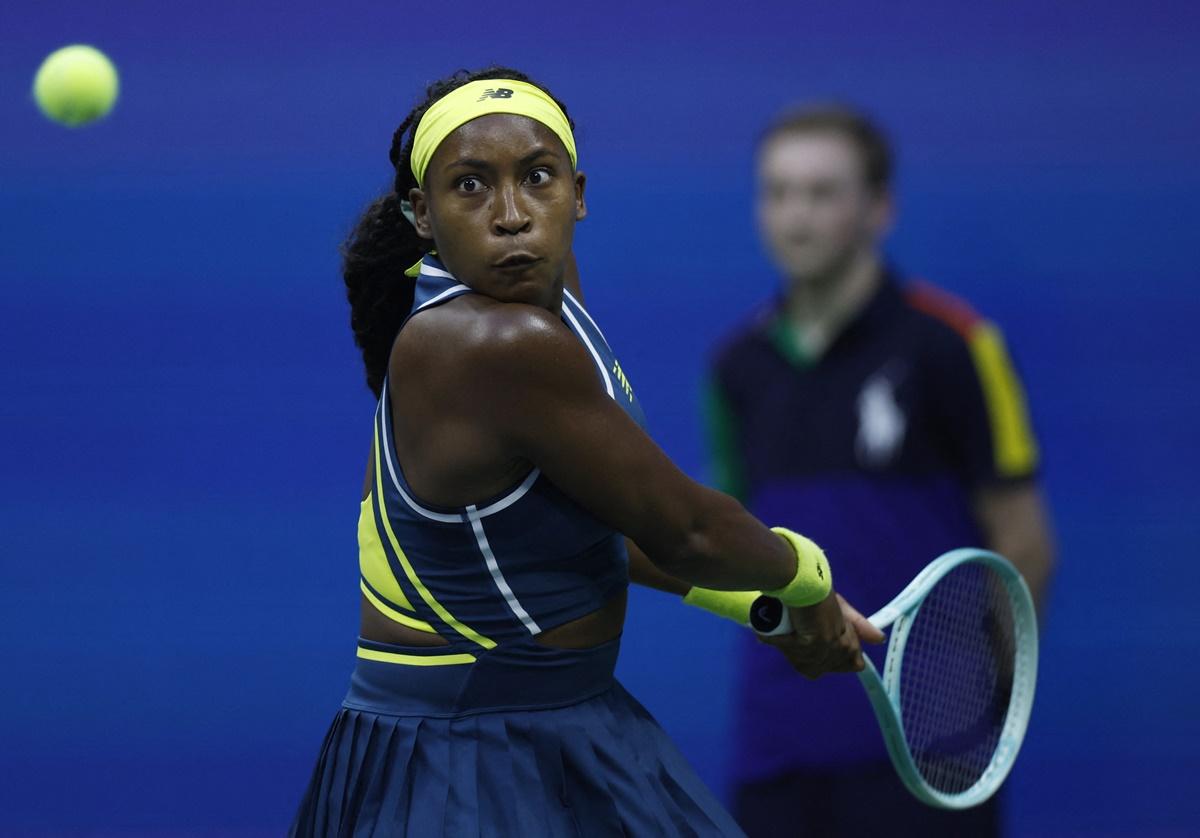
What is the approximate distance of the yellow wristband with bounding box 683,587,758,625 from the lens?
7.63 ft

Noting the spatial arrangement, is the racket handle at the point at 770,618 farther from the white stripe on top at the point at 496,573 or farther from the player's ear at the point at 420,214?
the player's ear at the point at 420,214

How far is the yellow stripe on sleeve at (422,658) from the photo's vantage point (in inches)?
78.0

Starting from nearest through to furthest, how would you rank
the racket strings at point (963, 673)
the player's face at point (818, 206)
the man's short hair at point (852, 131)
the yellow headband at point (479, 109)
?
the yellow headband at point (479, 109), the racket strings at point (963, 673), the player's face at point (818, 206), the man's short hair at point (852, 131)

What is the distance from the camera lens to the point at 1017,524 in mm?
3562

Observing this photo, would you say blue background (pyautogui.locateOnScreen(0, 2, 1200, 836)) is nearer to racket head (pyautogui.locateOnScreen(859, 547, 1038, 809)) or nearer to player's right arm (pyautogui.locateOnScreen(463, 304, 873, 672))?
racket head (pyautogui.locateOnScreen(859, 547, 1038, 809))

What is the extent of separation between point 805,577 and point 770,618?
0.46 feet

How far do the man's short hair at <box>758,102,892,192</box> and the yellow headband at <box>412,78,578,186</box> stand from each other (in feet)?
6.29

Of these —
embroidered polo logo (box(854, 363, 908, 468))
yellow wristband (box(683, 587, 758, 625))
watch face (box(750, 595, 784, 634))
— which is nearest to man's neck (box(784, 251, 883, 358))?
embroidered polo logo (box(854, 363, 908, 468))

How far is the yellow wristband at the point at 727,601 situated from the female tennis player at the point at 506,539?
7.5 inches

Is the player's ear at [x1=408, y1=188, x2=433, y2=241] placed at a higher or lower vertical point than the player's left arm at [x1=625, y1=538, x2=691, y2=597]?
higher

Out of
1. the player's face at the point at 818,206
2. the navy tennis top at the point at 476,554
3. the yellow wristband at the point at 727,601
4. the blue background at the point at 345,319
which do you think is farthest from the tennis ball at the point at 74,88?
the yellow wristband at the point at 727,601

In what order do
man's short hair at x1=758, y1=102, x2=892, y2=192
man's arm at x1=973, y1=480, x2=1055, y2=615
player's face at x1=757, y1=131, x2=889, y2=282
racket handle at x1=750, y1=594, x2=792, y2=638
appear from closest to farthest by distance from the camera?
racket handle at x1=750, y1=594, x2=792, y2=638
man's arm at x1=973, y1=480, x2=1055, y2=615
player's face at x1=757, y1=131, x2=889, y2=282
man's short hair at x1=758, y1=102, x2=892, y2=192

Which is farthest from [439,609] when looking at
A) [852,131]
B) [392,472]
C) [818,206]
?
[852,131]

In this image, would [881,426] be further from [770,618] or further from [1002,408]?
[770,618]
